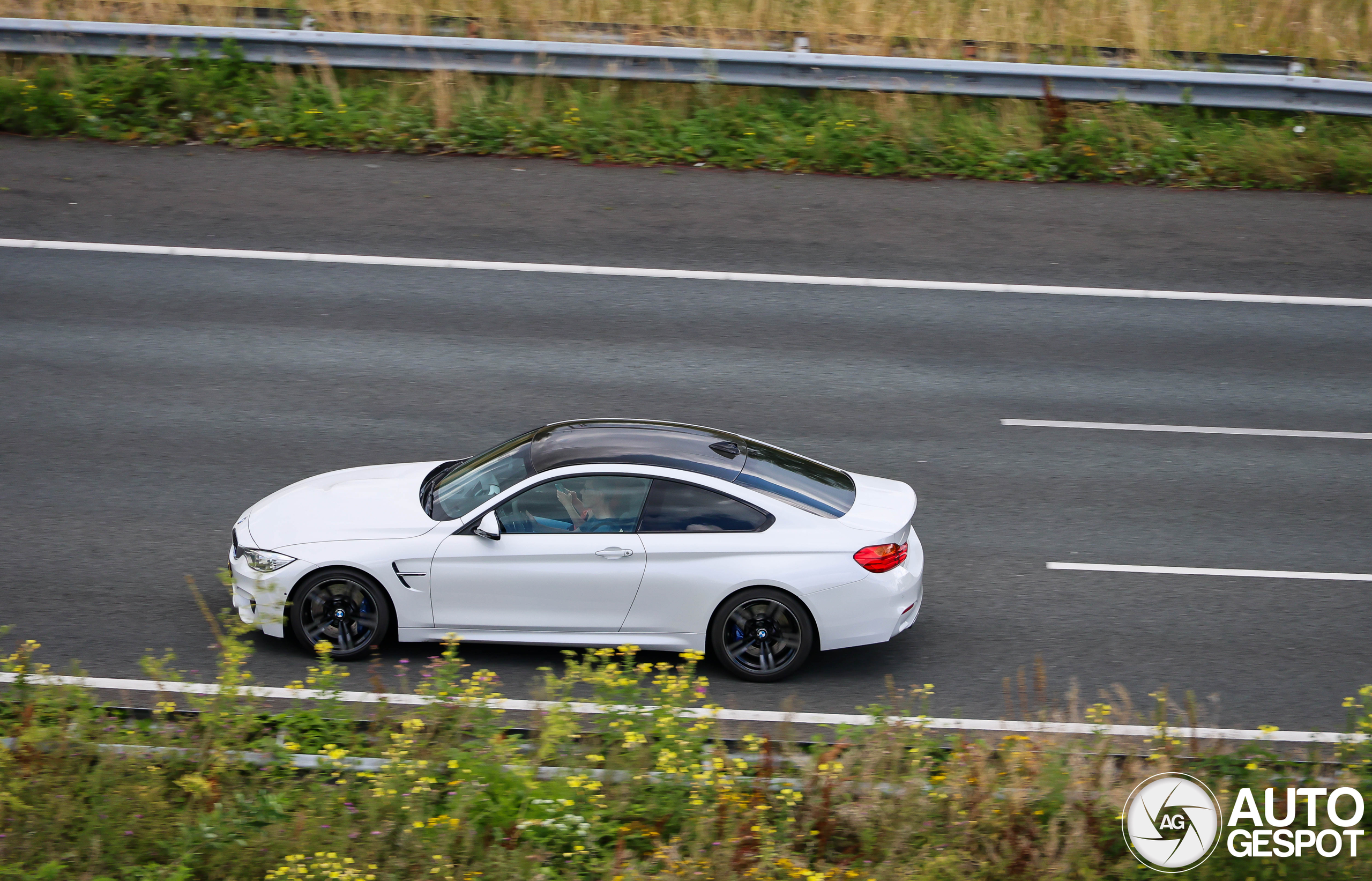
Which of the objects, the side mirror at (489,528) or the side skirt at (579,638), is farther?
the side skirt at (579,638)

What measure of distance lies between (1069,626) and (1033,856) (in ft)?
9.57

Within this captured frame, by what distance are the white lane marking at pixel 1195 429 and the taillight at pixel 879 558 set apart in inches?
145

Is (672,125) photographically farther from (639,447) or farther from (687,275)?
(639,447)

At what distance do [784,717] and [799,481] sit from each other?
1655mm

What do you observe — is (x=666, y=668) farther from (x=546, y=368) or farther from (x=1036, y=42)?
(x=1036, y=42)

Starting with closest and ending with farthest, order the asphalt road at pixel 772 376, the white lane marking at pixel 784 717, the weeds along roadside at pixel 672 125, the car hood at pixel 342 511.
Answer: the white lane marking at pixel 784 717, the car hood at pixel 342 511, the asphalt road at pixel 772 376, the weeds along roadside at pixel 672 125

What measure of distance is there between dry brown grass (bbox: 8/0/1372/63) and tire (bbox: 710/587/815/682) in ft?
34.8

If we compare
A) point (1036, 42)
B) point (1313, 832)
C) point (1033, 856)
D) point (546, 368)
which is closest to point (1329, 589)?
point (1313, 832)

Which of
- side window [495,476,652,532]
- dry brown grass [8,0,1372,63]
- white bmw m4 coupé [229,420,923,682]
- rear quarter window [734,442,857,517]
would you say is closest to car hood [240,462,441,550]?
white bmw m4 coupé [229,420,923,682]

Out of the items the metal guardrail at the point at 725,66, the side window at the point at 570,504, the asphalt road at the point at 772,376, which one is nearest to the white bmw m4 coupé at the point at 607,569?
the side window at the point at 570,504

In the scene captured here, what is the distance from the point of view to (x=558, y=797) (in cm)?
621

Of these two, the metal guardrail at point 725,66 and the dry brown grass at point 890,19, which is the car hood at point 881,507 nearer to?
the metal guardrail at point 725,66

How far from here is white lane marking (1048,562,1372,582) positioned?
934cm

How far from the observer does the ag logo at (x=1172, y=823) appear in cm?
602
